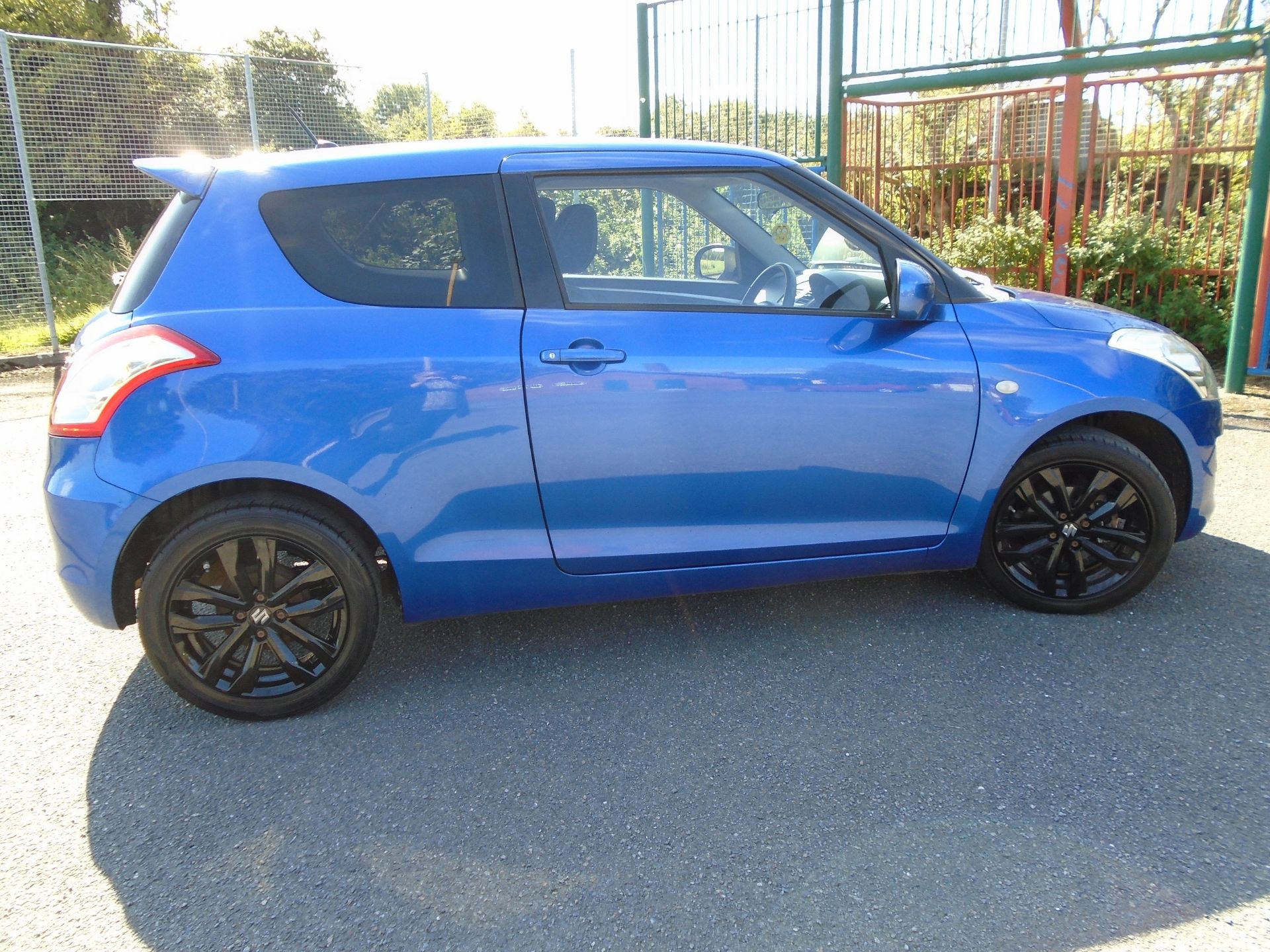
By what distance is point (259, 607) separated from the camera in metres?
2.99

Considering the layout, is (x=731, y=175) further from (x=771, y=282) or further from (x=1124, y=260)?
(x=1124, y=260)

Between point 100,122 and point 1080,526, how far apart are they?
10.5 meters

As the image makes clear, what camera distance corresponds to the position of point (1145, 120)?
866 cm

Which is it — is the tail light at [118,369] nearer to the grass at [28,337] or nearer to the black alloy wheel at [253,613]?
the black alloy wheel at [253,613]

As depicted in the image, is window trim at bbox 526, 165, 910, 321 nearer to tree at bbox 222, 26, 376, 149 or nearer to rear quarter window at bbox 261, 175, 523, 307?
rear quarter window at bbox 261, 175, 523, 307

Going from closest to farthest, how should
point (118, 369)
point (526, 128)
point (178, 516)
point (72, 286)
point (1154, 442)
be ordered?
point (118, 369)
point (178, 516)
point (1154, 442)
point (72, 286)
point (526, 128)

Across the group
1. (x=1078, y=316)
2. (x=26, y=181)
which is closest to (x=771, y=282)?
(x=1078, y=316)

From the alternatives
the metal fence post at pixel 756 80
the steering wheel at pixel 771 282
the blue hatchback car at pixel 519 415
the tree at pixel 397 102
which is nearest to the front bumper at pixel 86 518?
the blue hatchback car at pixel 519 415

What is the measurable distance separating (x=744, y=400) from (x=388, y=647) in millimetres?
1642

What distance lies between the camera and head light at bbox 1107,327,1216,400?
3.53 m

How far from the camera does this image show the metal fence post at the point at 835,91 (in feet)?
24.7

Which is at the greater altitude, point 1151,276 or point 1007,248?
point 1007,248

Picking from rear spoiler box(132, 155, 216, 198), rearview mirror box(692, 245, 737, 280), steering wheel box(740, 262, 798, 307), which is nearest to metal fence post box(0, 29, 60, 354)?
rear spoiler box(132, 155, 216, 198)

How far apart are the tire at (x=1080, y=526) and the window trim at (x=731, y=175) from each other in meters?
0.87
